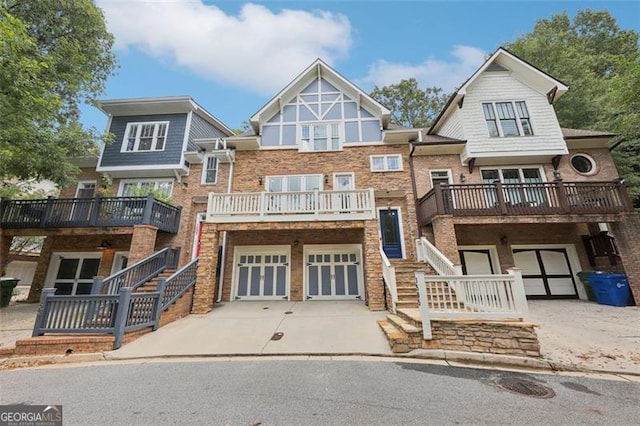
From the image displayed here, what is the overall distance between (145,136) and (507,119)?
17.8 meters

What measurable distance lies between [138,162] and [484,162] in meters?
16.5

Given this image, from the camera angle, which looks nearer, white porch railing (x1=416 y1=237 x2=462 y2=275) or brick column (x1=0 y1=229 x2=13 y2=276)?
white porch railing (x1=416 y1=237 x2=462 y2=275)

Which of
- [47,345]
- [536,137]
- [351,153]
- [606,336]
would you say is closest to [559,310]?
[606,336]

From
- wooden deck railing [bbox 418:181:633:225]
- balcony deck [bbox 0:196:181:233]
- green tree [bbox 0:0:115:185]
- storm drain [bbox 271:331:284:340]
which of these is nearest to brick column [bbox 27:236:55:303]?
balcony deck [bbox 0:196:181:233]

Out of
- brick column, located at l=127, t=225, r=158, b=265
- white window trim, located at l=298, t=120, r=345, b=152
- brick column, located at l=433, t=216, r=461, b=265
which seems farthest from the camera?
white window trim, located at l=298, t=120, r=345, b=152

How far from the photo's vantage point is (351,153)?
1167 centimetres

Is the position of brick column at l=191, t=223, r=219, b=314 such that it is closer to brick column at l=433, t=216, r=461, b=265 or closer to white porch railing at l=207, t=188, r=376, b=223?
white porch railing at l=207, t=188, r=376, b=223

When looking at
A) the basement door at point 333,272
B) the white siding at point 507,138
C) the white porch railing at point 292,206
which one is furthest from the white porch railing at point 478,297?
the white siding at point 507,138

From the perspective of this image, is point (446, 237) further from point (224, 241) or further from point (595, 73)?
point (595, 73)

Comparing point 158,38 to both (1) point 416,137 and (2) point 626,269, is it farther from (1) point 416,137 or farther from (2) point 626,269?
(2) point 626,269

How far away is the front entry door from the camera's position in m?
10.5

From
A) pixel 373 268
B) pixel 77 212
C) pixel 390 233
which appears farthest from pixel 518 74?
pixel 77 212

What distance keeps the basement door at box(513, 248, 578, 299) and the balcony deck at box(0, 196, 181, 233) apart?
620 inches

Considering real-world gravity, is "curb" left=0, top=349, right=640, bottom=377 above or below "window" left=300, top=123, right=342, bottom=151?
below
